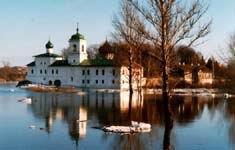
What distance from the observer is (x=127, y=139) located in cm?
2211

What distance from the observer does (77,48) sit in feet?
315

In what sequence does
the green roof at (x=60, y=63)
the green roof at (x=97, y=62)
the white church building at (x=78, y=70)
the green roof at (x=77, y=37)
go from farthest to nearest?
the green roof at (x=60, y=63), the green roof at (x=77, y=37), the green roof at (x=97, y=62), the white church building at (x=78, y=70)

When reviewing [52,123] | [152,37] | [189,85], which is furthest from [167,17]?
[189,85]

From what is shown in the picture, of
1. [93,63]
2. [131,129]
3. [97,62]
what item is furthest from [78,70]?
[131,129]

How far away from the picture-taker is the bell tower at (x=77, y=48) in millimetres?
95562

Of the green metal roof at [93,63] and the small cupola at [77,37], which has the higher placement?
the small cupola at [77,37]

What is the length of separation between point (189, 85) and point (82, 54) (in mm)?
23417

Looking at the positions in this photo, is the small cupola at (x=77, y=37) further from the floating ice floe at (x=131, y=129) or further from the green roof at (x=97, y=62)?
the floating ice floe at (x=131, y=129)

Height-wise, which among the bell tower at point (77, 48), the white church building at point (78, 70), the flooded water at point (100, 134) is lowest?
the flooded water at point (100, 134)

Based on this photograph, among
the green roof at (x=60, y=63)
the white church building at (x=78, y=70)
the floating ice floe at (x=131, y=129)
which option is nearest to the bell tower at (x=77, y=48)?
the white church building at (x=78, y=70)

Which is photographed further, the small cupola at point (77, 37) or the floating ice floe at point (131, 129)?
the small cupola at point (77, 37)

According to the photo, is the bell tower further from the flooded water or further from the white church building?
the flooded water

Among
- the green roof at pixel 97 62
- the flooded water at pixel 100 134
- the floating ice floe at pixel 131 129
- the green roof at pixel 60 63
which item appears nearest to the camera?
the flooded water at pixel 100 134

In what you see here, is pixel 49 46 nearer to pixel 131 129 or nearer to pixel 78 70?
pixel 78 70
